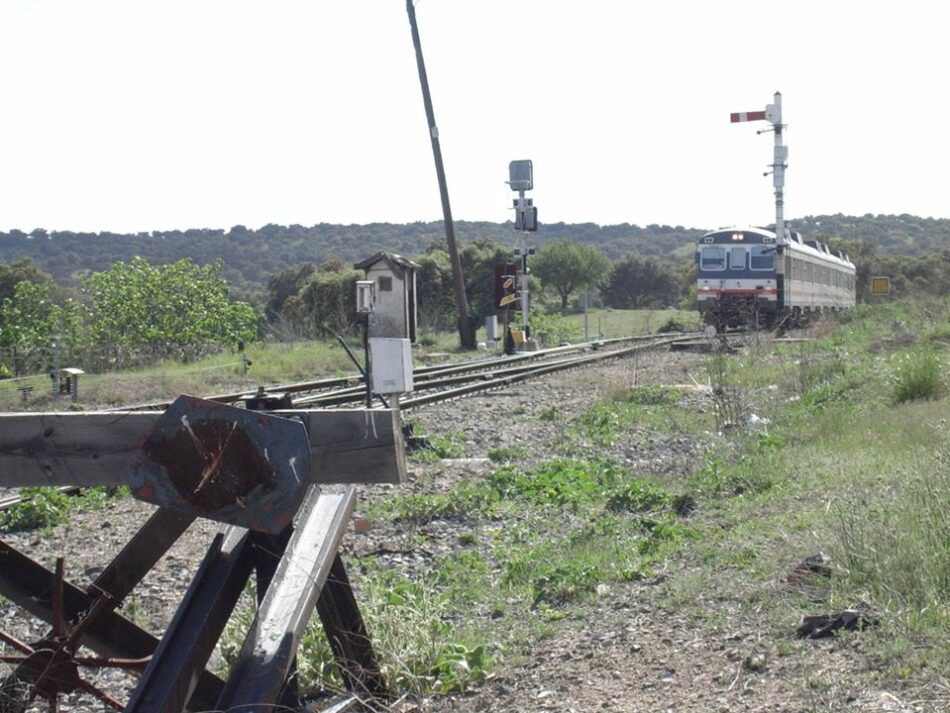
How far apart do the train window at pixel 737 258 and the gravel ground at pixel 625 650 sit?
27.4 meters

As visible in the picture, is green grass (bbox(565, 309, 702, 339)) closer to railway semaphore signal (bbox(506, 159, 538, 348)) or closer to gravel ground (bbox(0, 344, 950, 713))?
railway semaphore signal (bbox(506, 159, 538, 348))

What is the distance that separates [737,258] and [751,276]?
2.44 feet

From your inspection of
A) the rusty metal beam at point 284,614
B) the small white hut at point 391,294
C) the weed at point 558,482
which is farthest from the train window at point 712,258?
the rusty metal beam at point 284,614

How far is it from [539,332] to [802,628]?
102 ft

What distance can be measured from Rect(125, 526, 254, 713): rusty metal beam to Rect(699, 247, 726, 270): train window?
1285 inches

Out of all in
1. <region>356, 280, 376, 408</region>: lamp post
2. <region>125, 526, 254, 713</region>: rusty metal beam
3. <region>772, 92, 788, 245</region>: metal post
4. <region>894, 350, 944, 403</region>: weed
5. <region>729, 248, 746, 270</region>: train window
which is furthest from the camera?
<region>729, 248, 746, 270</region>: train window

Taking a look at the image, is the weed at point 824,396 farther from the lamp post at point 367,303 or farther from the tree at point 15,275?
the tree at point 15,275

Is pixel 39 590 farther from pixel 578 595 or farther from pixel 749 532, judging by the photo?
pixel 749 532

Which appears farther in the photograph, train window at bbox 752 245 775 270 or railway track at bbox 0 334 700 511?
train window at bbox 752 245 775 270

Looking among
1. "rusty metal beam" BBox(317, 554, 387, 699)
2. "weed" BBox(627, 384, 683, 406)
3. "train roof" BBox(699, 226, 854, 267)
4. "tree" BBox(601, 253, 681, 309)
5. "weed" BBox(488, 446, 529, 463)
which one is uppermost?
"train roof" BBox(699, 226, 854, 267)

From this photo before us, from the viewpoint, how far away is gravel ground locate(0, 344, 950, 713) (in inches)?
171

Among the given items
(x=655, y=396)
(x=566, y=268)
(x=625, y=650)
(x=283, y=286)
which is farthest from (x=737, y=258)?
(x=566, y=268)

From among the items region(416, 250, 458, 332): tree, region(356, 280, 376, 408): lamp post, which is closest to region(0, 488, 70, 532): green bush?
region(356, 280, 376, 408): lamp post

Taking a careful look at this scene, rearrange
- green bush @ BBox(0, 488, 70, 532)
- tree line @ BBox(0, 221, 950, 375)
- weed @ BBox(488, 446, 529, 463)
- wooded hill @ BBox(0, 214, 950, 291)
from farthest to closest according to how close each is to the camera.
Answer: wooded hill @ BBox(0, 214, 950, 291) → tree line @ BBox(0, 221, 950, 375) → weed @ BBox(488, 446, 529, 463) → green bush @ BBox(0, 488, 70, 532)
